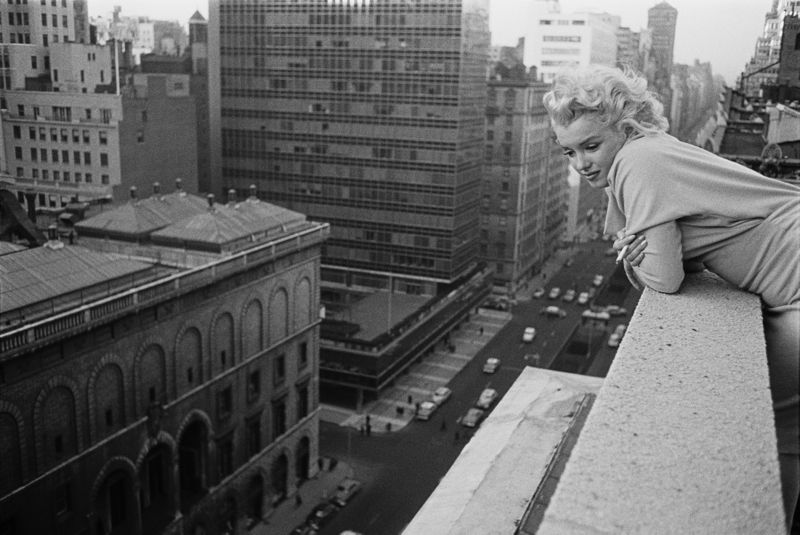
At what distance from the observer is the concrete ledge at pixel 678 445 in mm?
2027

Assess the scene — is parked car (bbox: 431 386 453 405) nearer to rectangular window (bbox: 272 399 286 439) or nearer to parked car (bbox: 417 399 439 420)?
parked car (bbox: 417 399 439 420)

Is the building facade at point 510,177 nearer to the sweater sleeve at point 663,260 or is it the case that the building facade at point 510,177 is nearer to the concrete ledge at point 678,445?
the sweater sleeve at point 663,260

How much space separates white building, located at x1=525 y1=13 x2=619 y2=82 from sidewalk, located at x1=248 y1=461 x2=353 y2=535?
6551 centimetres

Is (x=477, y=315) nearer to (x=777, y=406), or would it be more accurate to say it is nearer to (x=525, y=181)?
(x=525, y=181)

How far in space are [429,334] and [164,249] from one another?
23.9 m

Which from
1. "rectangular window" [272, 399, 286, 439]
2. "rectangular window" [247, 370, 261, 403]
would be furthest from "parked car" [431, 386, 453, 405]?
"rectangular window" [247, 370, 261, 403]

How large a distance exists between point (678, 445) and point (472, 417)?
39.1 metres

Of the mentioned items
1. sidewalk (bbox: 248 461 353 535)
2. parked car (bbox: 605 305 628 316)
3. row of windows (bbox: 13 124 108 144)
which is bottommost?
parked car (bbox: 605 305 628 316)

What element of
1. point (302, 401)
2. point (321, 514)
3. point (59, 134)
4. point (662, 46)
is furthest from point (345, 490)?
point (662, 46)

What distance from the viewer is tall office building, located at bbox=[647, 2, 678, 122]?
3132 inches

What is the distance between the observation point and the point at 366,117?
58781 millimetres

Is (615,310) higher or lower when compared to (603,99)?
lower

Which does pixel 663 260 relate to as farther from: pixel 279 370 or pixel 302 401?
pixel 302 401

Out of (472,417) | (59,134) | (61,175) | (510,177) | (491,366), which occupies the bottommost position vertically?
(491,366)
